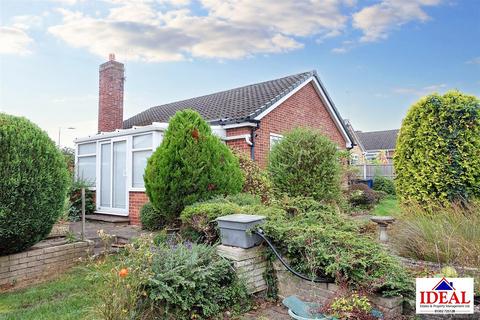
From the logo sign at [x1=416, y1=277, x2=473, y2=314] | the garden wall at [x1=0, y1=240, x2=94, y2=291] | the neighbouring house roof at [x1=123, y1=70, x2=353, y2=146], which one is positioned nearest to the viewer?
the logo sign at [x1=416, y1=277, x2=473, y2=314]

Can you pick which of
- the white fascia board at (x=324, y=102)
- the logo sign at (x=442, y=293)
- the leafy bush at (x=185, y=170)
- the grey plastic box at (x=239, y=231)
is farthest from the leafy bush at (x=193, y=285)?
the white fascia board at (x=324, y=102)

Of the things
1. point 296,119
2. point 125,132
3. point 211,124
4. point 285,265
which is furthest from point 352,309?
point 296,119

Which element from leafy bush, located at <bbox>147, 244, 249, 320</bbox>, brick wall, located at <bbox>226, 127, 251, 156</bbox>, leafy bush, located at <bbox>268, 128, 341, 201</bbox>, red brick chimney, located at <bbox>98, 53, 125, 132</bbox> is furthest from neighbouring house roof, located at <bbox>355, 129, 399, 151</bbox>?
leafy bush, located at <bbox>147, 244, 249, 320</bbox>

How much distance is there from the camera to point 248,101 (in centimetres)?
1280

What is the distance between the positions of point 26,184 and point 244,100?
9.74 m

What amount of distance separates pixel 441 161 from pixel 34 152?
686cm

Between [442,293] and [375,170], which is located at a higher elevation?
[375,170]

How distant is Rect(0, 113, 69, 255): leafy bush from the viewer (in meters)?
4.47

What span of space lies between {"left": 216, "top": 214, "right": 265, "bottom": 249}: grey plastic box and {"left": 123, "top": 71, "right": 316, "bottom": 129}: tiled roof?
663 centimetres

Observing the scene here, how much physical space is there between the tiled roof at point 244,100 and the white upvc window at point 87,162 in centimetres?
378

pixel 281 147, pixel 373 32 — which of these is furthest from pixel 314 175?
pixel 373 32

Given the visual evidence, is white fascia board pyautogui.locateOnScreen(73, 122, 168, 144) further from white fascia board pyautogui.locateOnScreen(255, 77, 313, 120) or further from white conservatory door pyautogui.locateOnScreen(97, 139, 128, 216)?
white fascia board pyautogui.locateOnScreen(255, 77, 313, 120)

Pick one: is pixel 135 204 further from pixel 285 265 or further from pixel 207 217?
pixel 285 265

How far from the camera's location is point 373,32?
8594 mm
